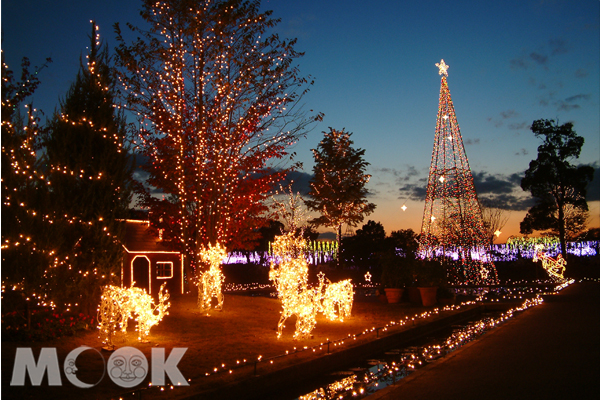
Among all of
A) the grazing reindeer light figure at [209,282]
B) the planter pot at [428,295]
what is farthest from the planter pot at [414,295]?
the grazing reindeer light figure at [209,282]

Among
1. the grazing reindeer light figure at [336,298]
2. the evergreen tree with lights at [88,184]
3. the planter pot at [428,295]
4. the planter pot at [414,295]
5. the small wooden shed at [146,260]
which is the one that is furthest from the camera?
the small wooden shed at [146,260]

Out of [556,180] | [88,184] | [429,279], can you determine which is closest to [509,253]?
[556,180]

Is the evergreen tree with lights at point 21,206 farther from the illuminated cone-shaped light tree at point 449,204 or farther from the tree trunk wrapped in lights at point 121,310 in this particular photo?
the illuminated cone-shaped light tree at point 449,204

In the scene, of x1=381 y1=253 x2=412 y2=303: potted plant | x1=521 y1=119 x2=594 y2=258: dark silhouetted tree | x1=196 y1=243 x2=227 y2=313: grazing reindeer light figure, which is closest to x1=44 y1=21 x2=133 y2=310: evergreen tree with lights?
x1=196 y1=243 x2=227 y2=313: grazing reindeer light figure

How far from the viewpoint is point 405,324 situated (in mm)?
11398

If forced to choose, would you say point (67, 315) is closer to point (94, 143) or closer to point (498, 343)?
point (94, 143)

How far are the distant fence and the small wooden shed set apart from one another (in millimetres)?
21585

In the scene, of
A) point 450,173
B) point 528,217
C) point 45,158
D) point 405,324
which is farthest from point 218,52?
point 528,217

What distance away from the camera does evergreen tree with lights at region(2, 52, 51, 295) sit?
8.18 m

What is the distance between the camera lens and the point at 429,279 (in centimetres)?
1634

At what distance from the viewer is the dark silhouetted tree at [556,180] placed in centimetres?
4103

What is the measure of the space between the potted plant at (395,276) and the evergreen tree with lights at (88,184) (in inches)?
392

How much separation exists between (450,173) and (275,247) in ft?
51.5

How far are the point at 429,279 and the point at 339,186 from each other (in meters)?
28.0
